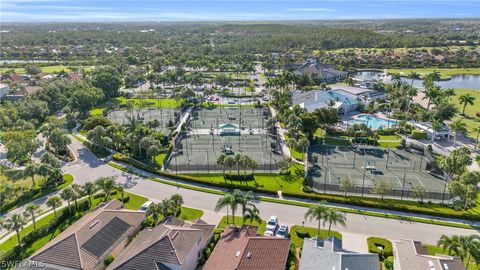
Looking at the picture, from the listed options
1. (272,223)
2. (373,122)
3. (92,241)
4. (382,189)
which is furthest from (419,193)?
(92,241)

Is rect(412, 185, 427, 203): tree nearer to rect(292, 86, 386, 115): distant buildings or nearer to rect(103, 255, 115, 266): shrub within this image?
rect(103, 255, 115, 266): shrub

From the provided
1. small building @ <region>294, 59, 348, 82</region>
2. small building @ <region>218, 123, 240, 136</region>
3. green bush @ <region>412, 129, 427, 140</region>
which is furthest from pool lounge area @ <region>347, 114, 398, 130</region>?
small building @ <region>294, 59, 348, 82</region>

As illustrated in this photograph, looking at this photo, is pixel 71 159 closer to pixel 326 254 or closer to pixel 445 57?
pixel 326 254

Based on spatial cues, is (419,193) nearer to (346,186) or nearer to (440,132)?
(346,186)

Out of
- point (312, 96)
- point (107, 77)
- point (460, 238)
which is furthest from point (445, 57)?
point (460, 238)

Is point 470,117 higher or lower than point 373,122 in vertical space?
higher

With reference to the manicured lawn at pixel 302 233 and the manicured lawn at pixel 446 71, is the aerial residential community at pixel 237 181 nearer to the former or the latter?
the manicured lawn at pixel 302 233
